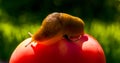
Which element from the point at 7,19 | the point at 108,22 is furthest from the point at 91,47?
the point at 7,19

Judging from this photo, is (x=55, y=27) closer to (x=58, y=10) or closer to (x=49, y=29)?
(x=49, y=29)

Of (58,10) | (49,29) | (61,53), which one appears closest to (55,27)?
(49,29)

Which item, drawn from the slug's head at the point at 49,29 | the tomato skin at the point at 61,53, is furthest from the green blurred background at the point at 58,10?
the slug's head at the point at 49,29

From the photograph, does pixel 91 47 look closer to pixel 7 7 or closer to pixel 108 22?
pixel 108 22

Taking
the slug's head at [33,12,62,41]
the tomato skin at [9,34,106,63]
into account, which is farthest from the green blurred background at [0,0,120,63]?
the slug's head at [33,12,62,41]

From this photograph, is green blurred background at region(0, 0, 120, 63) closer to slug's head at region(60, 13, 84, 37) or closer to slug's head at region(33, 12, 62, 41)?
slug's head at region(60, 13, 84, 37)

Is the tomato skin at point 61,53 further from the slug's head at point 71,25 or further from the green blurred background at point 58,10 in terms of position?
the green blurred background at point 58,10

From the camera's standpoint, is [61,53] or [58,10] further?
[58,10]

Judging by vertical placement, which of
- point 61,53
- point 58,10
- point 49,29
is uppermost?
point 58,10

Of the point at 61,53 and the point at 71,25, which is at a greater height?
the point at 71,25
